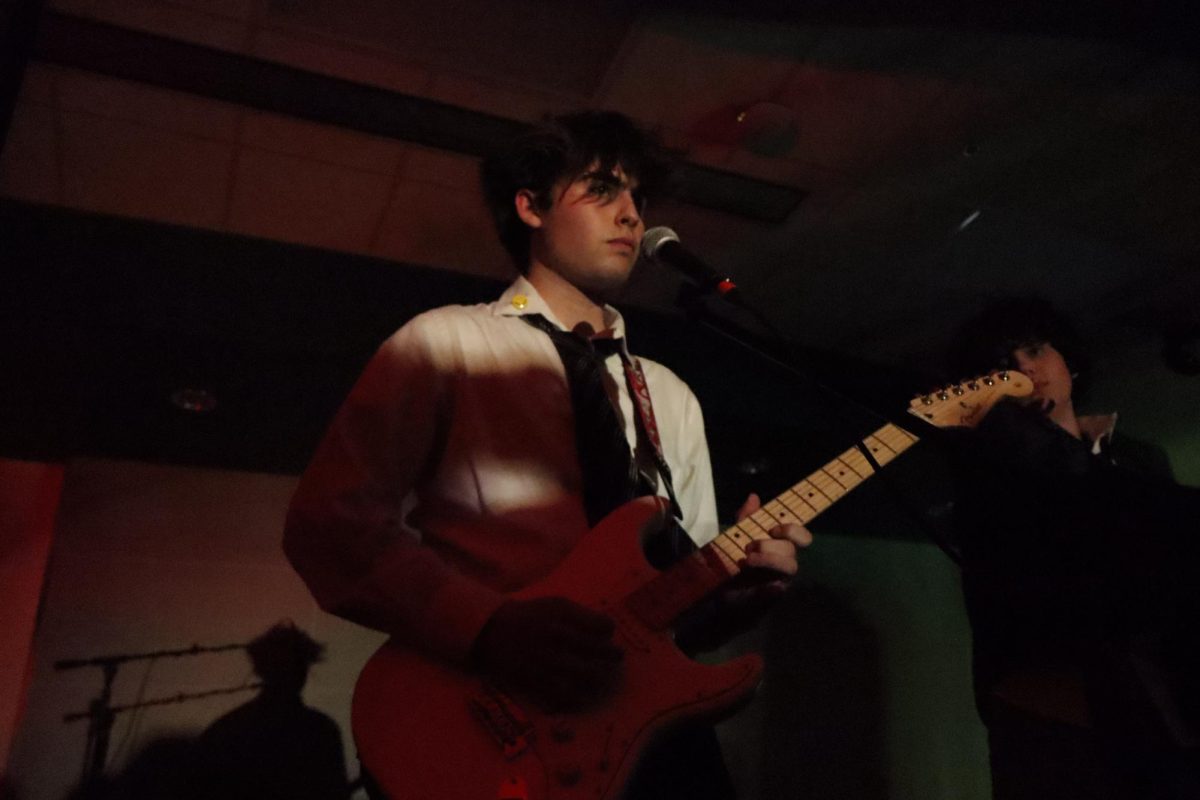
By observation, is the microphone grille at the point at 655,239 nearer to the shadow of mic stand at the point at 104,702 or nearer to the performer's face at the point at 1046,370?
the performer's face at the point at 1046,370

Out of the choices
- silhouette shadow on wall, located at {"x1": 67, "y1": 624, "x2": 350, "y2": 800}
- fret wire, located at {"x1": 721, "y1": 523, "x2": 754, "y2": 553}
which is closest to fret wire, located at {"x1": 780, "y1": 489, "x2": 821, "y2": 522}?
fret wire, located at {"x1": 721, "y1": 523, "x2": 754, "y2": 553}

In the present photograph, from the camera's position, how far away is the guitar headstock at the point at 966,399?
1.69 m

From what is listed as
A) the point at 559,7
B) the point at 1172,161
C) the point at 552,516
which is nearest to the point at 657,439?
the point at 552,516

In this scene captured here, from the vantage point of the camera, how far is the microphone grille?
1540 millimetres

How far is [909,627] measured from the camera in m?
4.59

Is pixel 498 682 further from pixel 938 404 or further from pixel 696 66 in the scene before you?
pixel 696 66

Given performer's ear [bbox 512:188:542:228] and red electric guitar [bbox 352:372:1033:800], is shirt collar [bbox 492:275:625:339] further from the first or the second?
red electric guitar [bbox 352:372:1033:800]

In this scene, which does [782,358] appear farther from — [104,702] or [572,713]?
[104,702]

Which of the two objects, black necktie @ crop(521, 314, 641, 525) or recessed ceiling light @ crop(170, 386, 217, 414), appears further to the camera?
recessed ceiling light @ crop(170, 386, 217, 414)

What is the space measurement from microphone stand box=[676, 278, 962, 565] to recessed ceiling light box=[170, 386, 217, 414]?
9.54 ft

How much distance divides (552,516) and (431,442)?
0.25 m

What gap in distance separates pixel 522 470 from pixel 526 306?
434 mm

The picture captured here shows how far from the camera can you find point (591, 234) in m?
1.80

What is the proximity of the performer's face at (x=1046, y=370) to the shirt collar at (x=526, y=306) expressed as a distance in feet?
3.81
